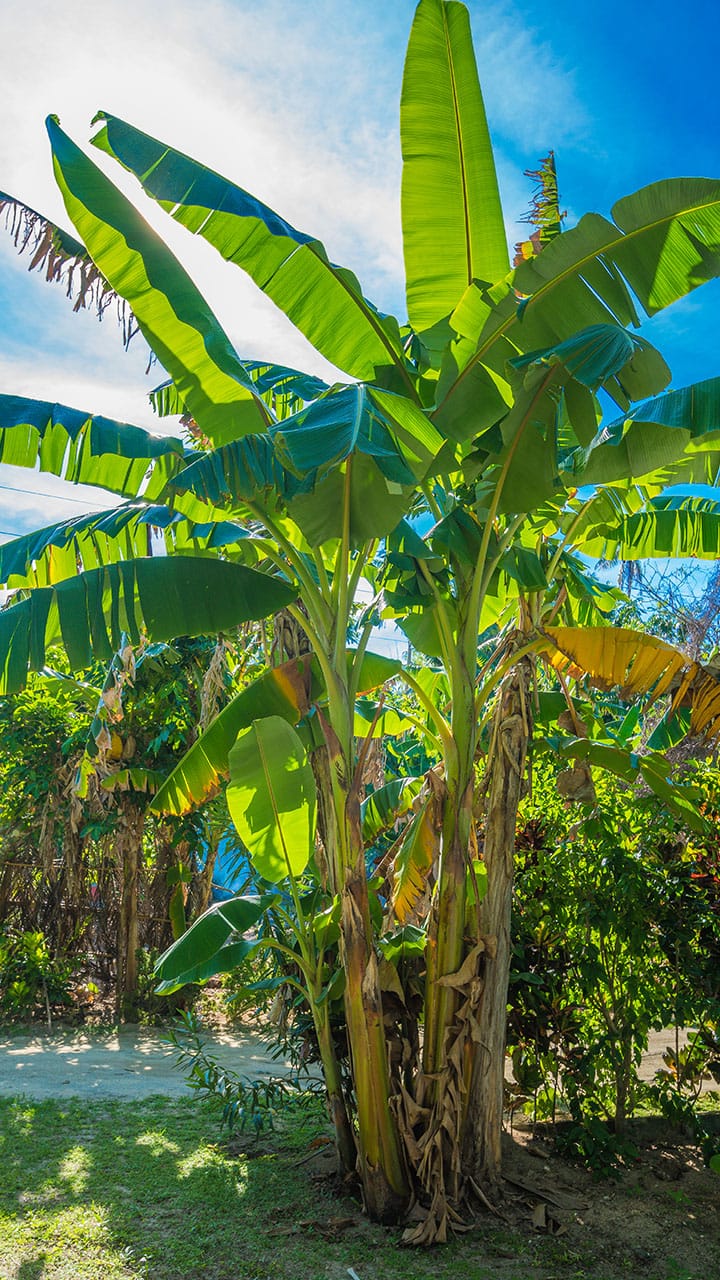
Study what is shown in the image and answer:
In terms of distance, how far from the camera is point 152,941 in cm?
1113

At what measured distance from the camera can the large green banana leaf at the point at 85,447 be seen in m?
4.62

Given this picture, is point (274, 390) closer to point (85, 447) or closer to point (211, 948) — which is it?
point (85, 447)

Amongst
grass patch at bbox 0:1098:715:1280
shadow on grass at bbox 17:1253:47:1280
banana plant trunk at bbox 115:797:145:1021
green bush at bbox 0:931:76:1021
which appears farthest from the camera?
banana plant trunk at bbox 115:797:145:1021

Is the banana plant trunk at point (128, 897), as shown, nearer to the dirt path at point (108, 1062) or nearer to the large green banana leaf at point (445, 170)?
the dirt path at point (108, 1062)

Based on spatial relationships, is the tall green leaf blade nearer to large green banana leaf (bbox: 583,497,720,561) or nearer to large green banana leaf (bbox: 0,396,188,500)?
large green banana leaf (bbox: 0,396,188,500)

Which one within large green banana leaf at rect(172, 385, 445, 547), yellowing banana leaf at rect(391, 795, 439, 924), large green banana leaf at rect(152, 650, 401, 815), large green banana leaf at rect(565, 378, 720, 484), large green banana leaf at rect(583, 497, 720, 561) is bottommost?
yellowing banana leaf at rect(391, 795, 439, 924)

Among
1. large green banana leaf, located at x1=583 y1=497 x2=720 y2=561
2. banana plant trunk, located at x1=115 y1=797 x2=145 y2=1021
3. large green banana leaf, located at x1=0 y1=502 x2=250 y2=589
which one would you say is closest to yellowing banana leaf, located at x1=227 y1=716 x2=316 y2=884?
large green banana leaf, located at x1=0 y1=502 x2=250 y2=589

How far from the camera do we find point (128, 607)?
15.5ft

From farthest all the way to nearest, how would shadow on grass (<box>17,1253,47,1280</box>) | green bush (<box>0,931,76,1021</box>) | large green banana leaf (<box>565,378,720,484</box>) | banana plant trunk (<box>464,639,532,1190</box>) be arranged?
green bush (<box>0,931,76,1021</box>) → banana plant trunk (<box>464,639,532,1190</box>) → large green banana leaf (<box>565,378,720,484</box>) → shadow on grass (<box>17,1253,47,1280</box>)

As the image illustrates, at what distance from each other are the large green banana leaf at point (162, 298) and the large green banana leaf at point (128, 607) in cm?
83

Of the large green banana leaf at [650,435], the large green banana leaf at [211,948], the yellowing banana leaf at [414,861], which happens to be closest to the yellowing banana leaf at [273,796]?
the large green banana leaf at [211,948]

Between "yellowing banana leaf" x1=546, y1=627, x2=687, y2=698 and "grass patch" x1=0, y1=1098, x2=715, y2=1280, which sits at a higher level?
"yellowing banana leaf" x1=546, y1=627, x2=687, y2=698

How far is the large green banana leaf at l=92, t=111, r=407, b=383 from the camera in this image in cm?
411

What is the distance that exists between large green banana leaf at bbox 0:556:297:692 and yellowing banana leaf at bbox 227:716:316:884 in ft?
2.35
